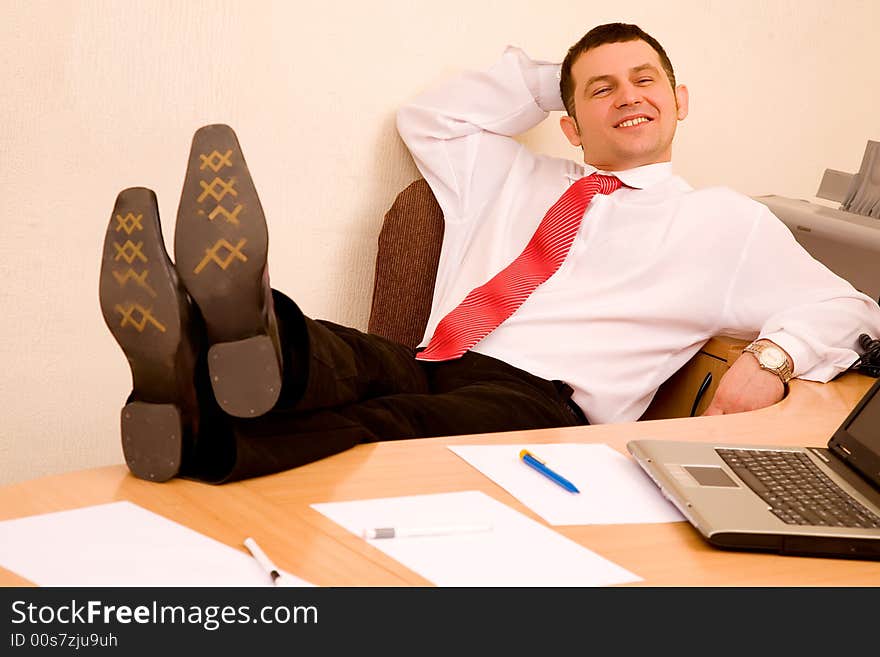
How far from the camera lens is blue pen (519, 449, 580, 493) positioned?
1.06 m

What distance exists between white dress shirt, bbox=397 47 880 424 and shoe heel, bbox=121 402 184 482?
924 millimetres

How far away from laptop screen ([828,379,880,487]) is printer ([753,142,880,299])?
2.86 ft

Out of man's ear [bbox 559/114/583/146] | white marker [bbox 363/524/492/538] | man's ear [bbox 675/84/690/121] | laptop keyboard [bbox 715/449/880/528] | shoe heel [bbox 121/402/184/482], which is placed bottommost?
shoe heel [bbox 121/402/184/482]

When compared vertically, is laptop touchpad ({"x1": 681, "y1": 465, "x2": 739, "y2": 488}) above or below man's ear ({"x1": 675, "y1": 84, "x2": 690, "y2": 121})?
below

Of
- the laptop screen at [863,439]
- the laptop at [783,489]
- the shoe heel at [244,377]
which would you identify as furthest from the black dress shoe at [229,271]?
the laptop screen at [863,439]

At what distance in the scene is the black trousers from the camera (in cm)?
106

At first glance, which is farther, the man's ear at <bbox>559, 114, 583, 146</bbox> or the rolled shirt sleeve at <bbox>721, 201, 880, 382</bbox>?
the man's ear at <bbox>559, 114, 583, 146</bbox>

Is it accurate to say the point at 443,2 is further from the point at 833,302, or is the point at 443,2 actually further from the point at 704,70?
the point at 833,302

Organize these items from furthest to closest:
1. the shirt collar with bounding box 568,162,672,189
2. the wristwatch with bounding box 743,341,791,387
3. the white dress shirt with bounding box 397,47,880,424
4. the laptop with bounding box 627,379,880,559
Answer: the shirt collar with bounding box 568,162,672,189
the white dress shirt with bounding box 397,47,880,424
the wristwatch with bounding box 743,341,791,387
the laptop with bounding box 627,379,880,559

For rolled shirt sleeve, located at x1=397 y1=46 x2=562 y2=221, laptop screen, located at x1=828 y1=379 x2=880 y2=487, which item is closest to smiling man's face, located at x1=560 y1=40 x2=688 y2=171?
rolled shirt sleeve, located at x1=397 y1=46 x2=562 y2=221

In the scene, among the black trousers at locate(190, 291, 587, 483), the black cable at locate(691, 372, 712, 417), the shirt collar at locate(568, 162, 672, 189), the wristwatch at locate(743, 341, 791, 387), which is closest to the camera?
the black trousers at locate(190, 291, 587, 483)

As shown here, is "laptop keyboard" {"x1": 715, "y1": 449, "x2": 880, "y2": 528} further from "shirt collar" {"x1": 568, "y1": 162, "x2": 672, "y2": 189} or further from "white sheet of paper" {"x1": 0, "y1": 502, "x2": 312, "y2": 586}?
"shirt collar" {"x1": 568, "y1": 162, "x2": 672, "y2": 189}

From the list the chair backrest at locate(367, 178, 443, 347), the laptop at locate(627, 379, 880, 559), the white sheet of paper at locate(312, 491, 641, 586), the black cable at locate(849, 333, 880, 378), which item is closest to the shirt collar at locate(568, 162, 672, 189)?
the chair backrest at locate(367, 178, 443, 347)
